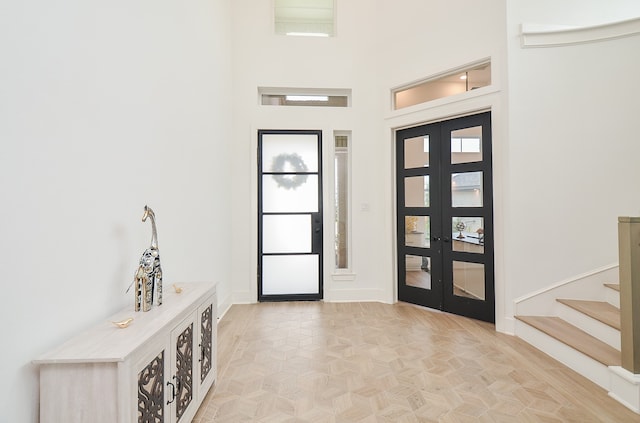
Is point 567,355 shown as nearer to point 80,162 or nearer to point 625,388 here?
point 625,388

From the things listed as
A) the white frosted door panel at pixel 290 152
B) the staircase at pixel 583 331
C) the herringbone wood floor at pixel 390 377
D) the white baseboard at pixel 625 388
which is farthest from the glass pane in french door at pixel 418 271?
the white baseboard at pixel 625 388

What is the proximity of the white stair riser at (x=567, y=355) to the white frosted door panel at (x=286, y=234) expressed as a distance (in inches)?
110

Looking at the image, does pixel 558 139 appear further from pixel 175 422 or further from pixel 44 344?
pixel 44 344

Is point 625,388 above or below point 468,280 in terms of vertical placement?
below

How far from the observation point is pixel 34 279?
3.85ft

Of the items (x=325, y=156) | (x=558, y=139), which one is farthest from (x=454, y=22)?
(x=325, y=156)

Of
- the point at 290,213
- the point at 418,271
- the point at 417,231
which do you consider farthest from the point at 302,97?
the point at 418,271

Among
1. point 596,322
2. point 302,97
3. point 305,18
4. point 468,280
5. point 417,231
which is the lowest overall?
point 596,322

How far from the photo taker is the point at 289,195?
181 inches

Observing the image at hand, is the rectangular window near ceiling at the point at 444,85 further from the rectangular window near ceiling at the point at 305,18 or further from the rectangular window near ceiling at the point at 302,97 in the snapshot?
the rectangular window near ceiling at the point at 305,18

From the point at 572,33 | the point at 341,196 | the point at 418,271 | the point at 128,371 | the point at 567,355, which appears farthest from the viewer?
the point at 341,196

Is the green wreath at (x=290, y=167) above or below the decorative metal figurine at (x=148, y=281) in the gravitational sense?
above

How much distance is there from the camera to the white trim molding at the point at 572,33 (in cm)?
306

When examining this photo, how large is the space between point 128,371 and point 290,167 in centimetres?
368
